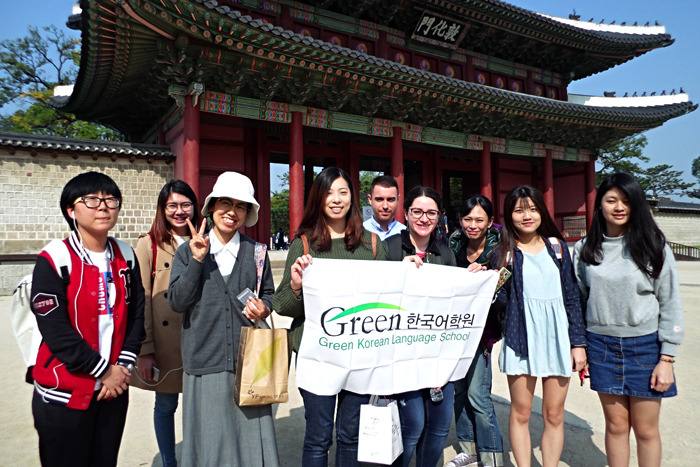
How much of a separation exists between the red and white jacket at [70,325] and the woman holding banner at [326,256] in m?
0.83

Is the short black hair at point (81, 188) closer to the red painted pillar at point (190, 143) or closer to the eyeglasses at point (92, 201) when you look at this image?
the eyeglasses at point (92, 201)

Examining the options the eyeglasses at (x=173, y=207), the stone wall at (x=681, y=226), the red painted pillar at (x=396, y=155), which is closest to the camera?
the eyeglasses at (x=173, y=207)

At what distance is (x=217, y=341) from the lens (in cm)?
202

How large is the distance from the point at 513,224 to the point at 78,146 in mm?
9797

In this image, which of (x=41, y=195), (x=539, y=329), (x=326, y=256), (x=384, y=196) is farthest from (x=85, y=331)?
(x=41, y=195)

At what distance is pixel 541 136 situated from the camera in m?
13.9

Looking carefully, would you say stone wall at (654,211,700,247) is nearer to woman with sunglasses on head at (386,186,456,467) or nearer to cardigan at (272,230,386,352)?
woman with sunglasses on head at (386,186,456,467)

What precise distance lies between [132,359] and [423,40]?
1271 centimetres

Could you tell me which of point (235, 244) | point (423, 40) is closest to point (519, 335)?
point (235, 244)

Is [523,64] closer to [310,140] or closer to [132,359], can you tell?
[310,140]

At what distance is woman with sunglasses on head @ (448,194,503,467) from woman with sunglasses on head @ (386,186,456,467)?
0.29 metres

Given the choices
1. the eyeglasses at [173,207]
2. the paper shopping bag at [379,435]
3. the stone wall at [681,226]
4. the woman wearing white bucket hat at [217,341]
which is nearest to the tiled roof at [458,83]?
the eyeglasses at [173,207]

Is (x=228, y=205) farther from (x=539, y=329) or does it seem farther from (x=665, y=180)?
(x=665, y=180)

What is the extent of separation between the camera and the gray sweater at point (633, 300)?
2016 millimetres
